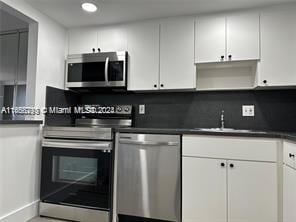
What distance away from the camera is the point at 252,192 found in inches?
69.5

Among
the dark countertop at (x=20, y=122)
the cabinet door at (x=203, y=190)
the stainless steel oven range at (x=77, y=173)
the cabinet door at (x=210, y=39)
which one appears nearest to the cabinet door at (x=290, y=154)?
the cabinet door at (x=203, y=190)

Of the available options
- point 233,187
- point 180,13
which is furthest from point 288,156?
point 180,13

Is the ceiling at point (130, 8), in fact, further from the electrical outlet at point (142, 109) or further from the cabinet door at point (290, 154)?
the cabinet door at point (290, 154)

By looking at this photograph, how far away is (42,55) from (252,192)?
249cm

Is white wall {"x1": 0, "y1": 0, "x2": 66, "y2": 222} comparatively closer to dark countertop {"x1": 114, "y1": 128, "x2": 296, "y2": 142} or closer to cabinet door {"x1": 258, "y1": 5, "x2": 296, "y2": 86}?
dark countertop {"x1": 114, "y1": 128, "x2": 296, "y2": 142}

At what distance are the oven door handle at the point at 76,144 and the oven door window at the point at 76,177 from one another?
0.10ft

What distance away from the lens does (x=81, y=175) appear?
214 centimetres

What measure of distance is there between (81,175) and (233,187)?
146 cm

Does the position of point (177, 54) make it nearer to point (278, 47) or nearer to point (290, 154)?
point (278, 47)

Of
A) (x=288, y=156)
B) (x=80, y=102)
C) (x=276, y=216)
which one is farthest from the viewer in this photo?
(x=80, y=102)

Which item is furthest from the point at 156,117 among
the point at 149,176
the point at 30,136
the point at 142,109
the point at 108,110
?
the point at 30,136

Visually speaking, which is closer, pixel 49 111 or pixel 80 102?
pixel 49 111

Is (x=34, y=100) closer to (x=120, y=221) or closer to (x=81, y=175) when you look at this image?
(x=81, y=175)

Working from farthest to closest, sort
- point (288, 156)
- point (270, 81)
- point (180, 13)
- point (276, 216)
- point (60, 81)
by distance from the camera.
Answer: point (60, 81)
point (180, 13)
point (270, 81)
point (276, 216)
point (288, 156)
